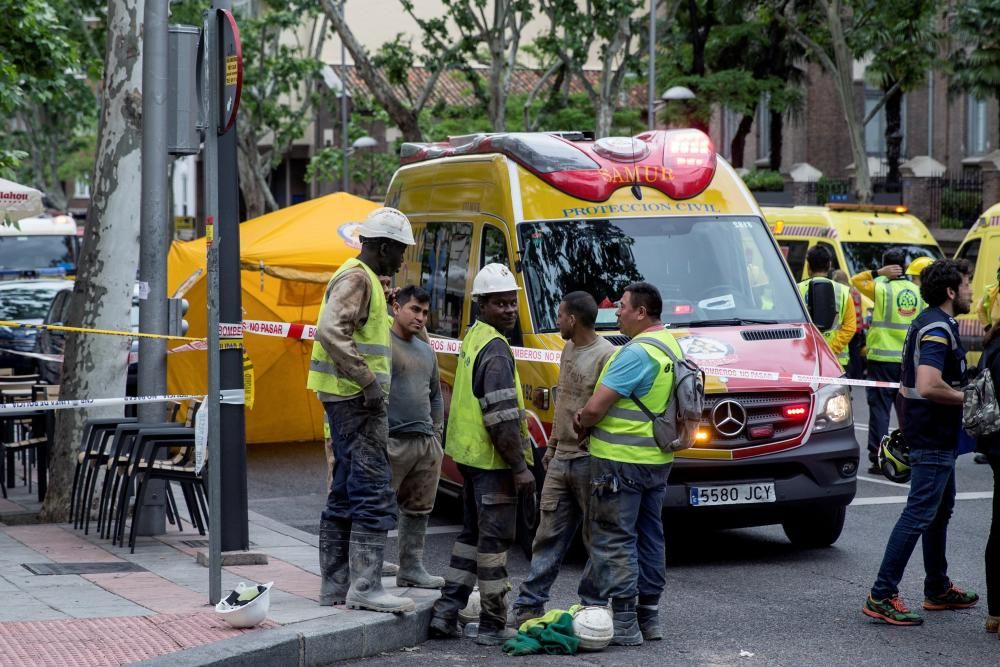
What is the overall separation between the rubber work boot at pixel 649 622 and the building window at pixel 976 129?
3100 centimetres

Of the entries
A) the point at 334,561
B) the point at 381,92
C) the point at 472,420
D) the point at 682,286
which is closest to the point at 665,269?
the point at 682,286

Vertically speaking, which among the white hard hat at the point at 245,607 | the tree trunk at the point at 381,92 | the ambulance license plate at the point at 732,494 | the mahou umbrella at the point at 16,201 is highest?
the tree trunk at the point at 381,92

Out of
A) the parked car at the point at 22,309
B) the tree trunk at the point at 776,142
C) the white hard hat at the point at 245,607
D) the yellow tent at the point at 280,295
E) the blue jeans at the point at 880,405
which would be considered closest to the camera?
the white hard hat at the point at 245,607

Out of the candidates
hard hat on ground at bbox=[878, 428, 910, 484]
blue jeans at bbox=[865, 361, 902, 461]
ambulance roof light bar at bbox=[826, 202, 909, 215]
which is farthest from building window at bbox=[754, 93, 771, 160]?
hard hat on ground at bbox=[878, 428, 910, 484]

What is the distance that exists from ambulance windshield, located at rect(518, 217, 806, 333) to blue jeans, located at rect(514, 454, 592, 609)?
6.80 ft

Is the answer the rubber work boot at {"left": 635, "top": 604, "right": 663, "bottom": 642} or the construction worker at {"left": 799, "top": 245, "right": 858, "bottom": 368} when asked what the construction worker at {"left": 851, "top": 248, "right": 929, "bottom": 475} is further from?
the rubber work boot at {"left": 635, "top": 604, "right": 663, "bottom": 642}

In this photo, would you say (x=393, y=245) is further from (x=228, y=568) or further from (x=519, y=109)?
(x=519, y=109)

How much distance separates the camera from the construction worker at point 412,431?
763 centimetres

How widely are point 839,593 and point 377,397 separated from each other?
121 inches

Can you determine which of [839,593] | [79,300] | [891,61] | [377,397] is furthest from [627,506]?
[891,61]

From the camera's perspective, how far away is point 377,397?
6.97 m

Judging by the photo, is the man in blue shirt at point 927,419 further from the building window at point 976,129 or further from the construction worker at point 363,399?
the building window at point 976,129

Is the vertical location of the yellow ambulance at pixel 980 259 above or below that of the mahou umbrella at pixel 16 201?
below

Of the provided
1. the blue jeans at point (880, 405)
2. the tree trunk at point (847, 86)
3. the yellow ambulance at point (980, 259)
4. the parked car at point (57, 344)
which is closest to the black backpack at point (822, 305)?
the blue jeans at point (880, 405)
